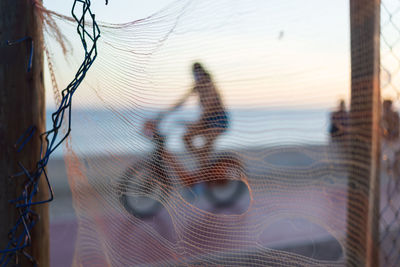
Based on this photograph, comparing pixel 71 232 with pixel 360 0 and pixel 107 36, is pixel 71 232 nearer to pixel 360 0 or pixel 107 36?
pixel 107 36

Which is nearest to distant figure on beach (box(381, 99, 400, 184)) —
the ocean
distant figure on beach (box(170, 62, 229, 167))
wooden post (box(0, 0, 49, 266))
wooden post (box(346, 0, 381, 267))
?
wooden post (box(346, 0, 381, 267))

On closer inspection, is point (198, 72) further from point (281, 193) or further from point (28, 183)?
point (28, 183)

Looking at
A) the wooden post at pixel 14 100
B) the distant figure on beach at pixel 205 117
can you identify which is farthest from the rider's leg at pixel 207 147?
the wooden post at pixel 14 100

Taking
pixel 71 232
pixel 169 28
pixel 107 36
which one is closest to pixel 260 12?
pixel 169 28

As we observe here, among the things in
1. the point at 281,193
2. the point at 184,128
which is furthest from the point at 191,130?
the point at 281,193

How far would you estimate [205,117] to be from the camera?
1.99 m

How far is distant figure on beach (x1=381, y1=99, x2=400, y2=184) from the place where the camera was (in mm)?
2105

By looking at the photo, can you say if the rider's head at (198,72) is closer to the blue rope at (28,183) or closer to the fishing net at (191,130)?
the fishing net at (191,130)

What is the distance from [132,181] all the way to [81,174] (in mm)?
345

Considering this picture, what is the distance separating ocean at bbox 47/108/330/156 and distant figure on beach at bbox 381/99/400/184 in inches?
16.8

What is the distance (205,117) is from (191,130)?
4.3 inches

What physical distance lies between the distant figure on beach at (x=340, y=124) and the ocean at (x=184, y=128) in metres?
0.26

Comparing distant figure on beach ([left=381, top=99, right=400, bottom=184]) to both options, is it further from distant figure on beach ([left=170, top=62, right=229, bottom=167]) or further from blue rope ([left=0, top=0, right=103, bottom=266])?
blue rope ([left=0, top=0, right=103, bottom=266])

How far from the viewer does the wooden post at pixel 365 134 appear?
1845mm
